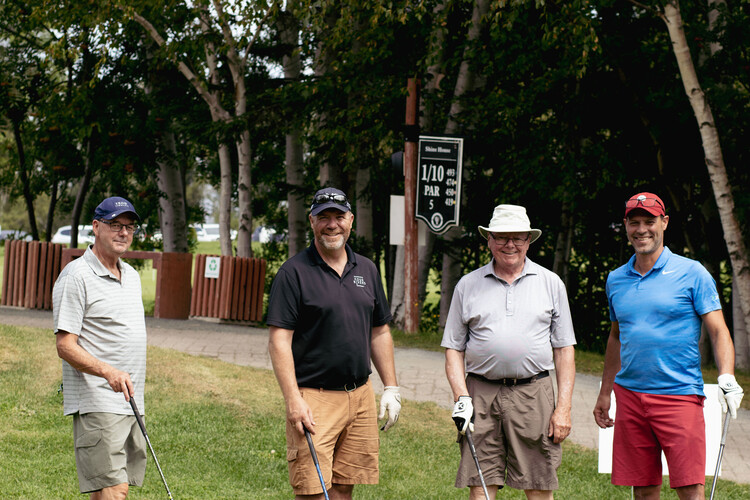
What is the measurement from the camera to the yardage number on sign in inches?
530

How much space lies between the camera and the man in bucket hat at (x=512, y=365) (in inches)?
179

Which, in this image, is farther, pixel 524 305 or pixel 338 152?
pixel 338 152

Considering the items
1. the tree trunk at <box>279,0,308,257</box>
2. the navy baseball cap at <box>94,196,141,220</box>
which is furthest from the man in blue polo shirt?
the tree trunk at <box>279,0,308,257</box>

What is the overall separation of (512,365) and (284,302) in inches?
47.5

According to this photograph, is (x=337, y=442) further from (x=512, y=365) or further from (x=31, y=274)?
(x=31, y=274)

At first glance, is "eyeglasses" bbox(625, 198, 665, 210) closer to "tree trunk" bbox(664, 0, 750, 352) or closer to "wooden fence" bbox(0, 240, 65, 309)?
"tree trunk" bbox(664, 0, 750, 352)

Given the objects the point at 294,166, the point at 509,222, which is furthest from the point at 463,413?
the point at 294,166

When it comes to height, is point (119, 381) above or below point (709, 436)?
above

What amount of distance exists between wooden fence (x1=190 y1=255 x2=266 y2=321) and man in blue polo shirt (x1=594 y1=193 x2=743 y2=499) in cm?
1120

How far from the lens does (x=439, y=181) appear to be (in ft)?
44.5

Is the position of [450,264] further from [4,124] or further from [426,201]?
[4,124]

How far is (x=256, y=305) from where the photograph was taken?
15.6 m

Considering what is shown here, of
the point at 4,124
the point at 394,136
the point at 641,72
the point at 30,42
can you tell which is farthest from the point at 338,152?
the point at 4,124

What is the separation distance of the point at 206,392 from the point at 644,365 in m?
5.08
